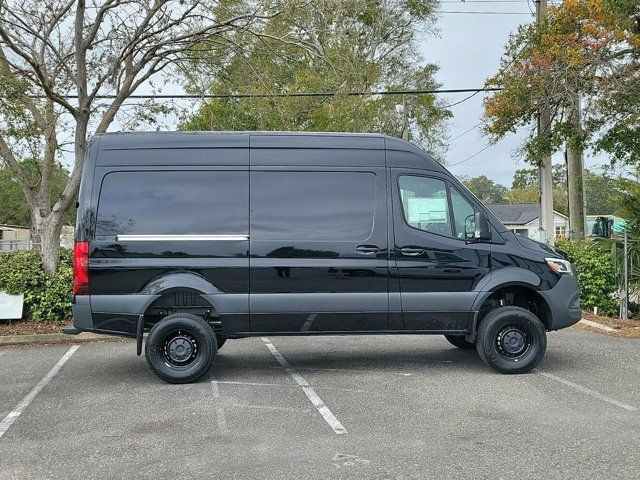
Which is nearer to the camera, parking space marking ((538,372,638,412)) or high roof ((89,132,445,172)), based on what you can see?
parking space marking ((538,372,638,412))

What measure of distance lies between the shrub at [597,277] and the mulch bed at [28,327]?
886 cm

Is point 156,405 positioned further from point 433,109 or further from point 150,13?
point 433,109

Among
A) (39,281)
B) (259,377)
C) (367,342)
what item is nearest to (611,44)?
(367,342)

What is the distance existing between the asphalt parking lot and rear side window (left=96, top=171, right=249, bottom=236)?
5.60ft

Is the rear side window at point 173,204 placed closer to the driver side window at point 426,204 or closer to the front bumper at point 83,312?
the front bumper at point 83,312

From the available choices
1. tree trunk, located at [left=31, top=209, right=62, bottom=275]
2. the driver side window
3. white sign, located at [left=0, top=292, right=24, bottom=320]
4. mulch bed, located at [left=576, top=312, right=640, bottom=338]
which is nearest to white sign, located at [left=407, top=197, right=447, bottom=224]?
the driver side window

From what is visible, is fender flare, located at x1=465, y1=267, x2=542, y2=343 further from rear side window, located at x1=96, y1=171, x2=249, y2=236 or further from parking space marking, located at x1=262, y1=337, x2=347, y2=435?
rear side window, located at x1=96, y1=171, x2=249, y2=236

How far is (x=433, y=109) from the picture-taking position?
1398 inches

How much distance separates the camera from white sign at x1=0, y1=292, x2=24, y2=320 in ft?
35.2

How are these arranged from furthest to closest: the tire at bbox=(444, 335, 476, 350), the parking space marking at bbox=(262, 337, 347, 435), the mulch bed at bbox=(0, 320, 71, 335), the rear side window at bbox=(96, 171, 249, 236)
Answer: the mulch bed at bbox=(0, 320, 71, 335) → the tire at bbox=(444, 335, 476, 350) → the rear side window at bbox=(96, 171, 249, 236) → the parking space marking at bbox=(262, 337, 347, 435)

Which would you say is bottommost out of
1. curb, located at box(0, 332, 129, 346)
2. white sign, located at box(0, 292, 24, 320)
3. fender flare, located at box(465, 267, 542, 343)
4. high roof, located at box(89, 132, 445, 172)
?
curb, located at box(0, 332, 129, 346)

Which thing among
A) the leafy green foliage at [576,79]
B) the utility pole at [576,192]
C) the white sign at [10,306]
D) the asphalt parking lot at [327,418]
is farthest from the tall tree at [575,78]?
the white sign at [10,306]

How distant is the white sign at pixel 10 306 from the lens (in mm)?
10727

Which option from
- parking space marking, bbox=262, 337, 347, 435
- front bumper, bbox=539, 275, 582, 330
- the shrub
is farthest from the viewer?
the shrub
